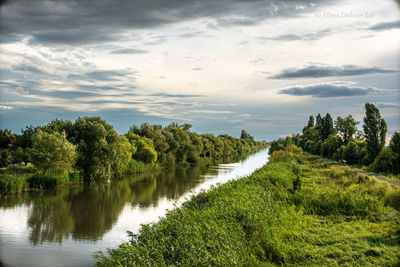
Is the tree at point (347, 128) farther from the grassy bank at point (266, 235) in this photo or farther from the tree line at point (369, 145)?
the grassy bank at point (266, 235)

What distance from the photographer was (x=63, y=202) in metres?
19.1

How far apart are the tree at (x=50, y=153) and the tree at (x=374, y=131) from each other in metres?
28.6

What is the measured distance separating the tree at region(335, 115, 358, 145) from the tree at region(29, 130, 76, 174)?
42.0 meters

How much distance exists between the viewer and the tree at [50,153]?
73.5ft

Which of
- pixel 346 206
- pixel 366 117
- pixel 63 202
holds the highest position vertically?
pixel 366 117

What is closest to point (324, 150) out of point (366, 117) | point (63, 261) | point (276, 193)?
point (366, 117)

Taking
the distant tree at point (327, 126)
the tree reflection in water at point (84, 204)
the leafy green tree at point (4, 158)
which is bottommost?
the tree reflection in water at point (84, 204)

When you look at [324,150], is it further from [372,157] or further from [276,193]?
[276,193]

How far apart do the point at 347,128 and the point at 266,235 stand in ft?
153

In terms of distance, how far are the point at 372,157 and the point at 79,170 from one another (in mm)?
29183

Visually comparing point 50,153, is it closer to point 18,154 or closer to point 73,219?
point 73,219

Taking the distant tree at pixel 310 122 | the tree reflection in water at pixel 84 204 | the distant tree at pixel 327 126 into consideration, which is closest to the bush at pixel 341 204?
the tree reflection in water at pixel 84 204

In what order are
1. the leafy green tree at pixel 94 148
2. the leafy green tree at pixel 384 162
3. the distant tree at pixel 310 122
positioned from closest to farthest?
the leafy green tree at pixel 384 162 < the leafy green tree at pixel 94 148 < the distant tree at pixel 310 122

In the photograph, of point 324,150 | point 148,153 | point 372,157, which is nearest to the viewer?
point 372,157
